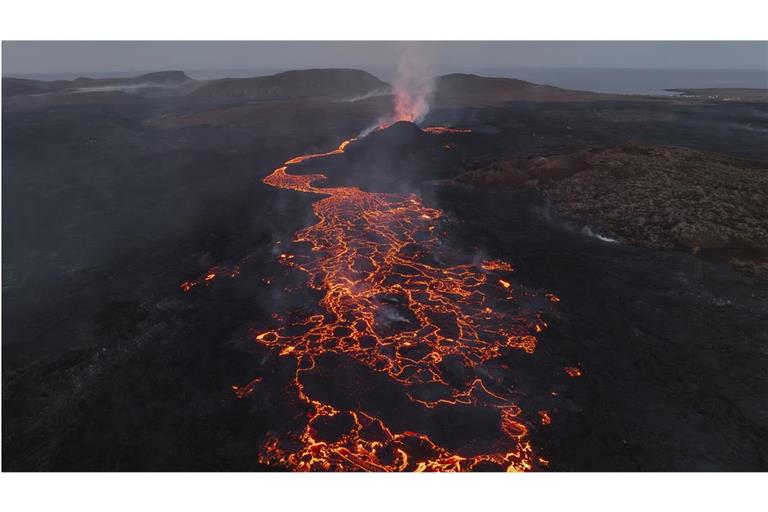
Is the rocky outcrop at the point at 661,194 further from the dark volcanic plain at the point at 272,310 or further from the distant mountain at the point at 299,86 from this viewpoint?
the distant mountain at the point at 299,86

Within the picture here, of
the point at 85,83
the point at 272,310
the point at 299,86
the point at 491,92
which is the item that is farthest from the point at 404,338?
the point at 85,83

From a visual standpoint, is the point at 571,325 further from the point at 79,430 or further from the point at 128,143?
the point at 128,143

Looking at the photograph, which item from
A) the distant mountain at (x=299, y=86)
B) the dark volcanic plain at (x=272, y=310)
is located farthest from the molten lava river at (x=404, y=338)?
the distant mountain at (x=299, y=86)

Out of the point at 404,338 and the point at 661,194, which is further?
the point at 661,194

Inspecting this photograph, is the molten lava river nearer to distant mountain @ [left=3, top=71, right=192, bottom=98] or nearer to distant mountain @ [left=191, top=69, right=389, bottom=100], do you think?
distant mountain @ [left=191, top=69, right=389, bottom=100]

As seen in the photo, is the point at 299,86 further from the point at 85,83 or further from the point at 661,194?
the point at 661,194

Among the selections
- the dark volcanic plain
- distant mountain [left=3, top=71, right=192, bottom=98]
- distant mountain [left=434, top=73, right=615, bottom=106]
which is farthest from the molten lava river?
distant mountain [left=3, top=71, right=192, bottom=98]
